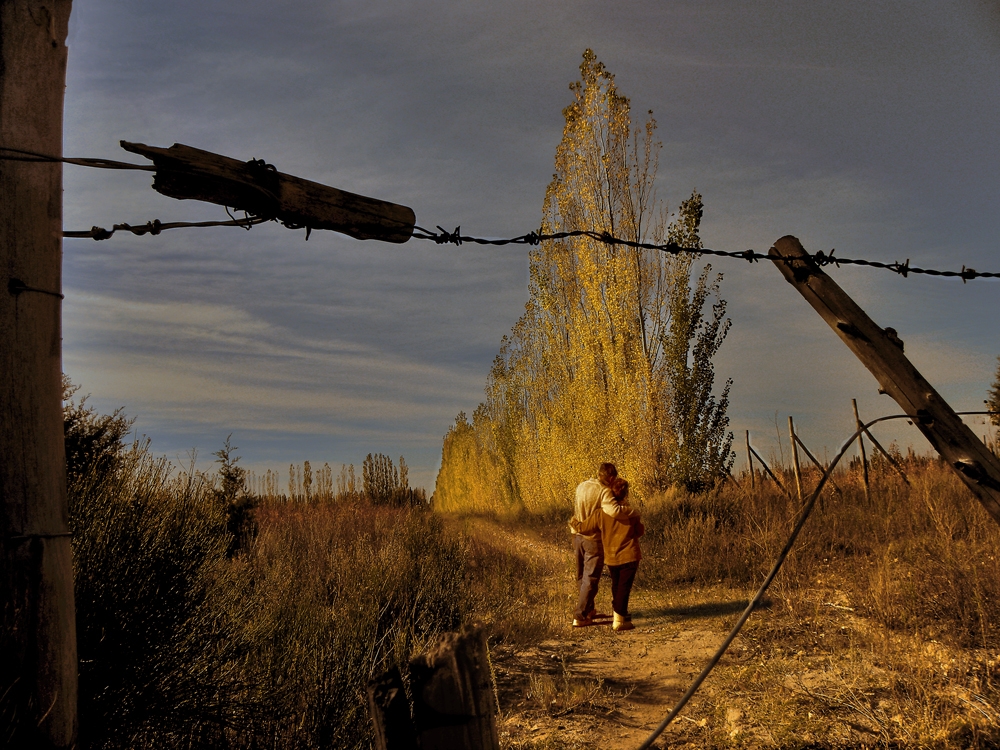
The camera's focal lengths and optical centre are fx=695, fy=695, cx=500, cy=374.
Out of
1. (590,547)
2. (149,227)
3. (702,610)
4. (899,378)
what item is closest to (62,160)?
(149,227)

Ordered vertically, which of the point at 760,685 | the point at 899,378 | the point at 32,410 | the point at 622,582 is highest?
the point at 899,378

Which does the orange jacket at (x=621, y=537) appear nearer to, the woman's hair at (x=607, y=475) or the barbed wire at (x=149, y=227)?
the woman's hair at (x=607, y=475)

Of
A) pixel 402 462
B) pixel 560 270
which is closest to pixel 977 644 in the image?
pixel 560 270

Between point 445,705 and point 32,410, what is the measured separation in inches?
61.9

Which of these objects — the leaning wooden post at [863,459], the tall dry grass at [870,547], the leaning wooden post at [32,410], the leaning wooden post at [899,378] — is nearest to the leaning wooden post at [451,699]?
the leaning wooden post at [32,410]

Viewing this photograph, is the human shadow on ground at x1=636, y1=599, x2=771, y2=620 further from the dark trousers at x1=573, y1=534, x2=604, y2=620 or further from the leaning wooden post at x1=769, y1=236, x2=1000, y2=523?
the leaning wooden post at x1=769, y1=236, x2=1000, y2=523

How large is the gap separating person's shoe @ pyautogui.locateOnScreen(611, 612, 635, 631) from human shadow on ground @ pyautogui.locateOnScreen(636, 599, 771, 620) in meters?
0.70

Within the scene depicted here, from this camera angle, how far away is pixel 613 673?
645 centimetres

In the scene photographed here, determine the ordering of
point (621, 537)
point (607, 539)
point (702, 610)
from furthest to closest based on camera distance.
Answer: point (702, 610) < point (607, 539) < point (621, 537)

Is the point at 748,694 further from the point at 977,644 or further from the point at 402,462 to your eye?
the point at 402,462

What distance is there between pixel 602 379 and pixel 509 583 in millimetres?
6256

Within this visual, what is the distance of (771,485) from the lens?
17609 millimetres

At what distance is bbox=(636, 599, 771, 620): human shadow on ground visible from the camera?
27.4ft

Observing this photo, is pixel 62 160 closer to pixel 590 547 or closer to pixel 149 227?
pixel 149 227
